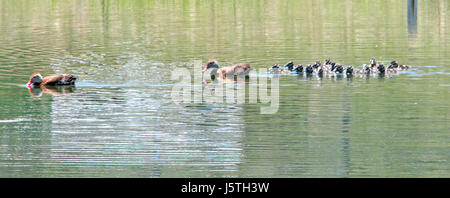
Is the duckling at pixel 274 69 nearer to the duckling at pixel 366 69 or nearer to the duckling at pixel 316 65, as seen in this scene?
A: the duckling at pixel 316 65

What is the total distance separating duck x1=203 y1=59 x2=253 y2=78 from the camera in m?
23.3

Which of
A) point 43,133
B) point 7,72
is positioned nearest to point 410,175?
point 43,133

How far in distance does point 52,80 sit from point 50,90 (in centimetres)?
37

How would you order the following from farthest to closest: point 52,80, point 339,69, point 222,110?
point 339,69 < point 52,80 < point 222,110

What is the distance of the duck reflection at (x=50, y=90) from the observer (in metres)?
21.3

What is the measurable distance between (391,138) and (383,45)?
1520 centimetres

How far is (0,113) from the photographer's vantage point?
1856 centimetres

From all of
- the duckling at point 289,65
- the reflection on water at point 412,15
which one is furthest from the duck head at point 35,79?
the reflection on water at point 412,15

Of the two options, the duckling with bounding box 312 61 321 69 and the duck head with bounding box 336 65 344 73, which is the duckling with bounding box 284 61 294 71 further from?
the duck head with bounding box 336 65 344 73

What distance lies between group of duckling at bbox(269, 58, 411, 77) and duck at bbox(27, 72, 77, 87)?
5.33 metres

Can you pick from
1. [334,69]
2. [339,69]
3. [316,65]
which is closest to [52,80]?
[316,65]

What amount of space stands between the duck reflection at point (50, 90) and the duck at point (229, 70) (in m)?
4.14

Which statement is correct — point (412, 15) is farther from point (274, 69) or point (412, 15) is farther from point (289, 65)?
point (274, 69)

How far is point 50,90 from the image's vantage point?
72.0 feet
